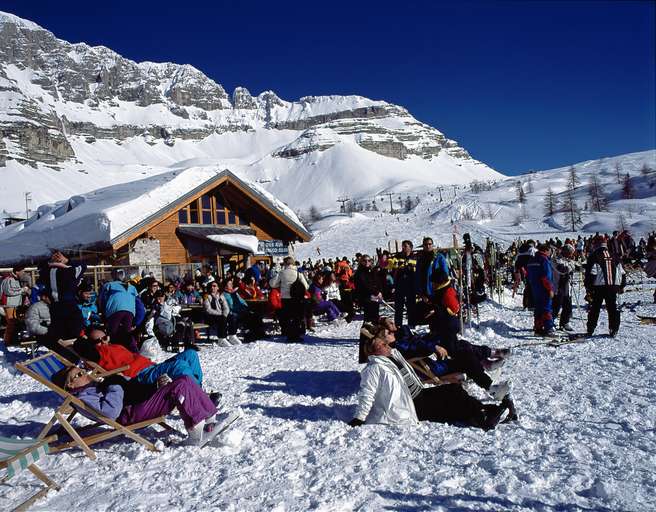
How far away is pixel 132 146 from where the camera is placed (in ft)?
655

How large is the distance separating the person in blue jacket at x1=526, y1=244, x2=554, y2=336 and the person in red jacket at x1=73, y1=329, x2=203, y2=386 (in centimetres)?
Answer: 571

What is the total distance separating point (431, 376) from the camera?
5090 millimetres

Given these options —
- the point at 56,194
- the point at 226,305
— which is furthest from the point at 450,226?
the point at 56,194

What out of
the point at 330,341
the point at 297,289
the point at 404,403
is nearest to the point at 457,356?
the point at 404,403

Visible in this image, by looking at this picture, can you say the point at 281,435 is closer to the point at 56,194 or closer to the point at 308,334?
the point at 308,334

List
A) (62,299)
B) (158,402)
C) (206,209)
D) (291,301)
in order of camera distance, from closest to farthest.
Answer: (158,402), (62,299), (291,301), (206,209)

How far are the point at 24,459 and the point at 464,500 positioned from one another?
2.83m

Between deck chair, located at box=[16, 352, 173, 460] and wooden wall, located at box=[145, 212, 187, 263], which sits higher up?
wooden wall, located at box=[145, 212, 187, 263]

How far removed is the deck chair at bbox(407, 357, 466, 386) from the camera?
200 inches

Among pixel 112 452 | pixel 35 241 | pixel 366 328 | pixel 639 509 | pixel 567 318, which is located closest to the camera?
pixel 639 509

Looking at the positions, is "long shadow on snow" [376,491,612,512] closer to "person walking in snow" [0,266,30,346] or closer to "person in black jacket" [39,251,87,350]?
"person in black jacket" [39,251,87,350]

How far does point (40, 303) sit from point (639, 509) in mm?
8102

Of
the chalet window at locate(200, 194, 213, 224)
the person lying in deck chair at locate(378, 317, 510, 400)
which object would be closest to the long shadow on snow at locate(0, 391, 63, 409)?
the person lying in deck chair at locate(378, 317, 510, 400)

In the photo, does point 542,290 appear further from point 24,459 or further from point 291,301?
point 24,459
